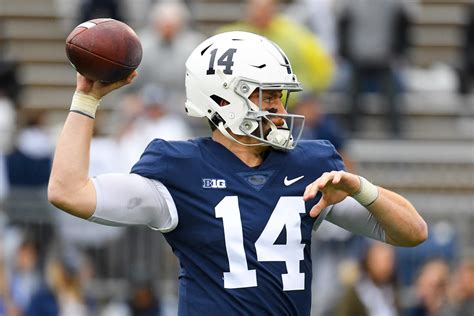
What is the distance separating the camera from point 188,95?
5359mm

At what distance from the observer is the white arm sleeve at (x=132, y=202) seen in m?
4.98

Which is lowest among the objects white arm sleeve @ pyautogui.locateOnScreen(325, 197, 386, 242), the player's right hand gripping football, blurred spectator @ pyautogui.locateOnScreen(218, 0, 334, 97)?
blurred spectator @ pyautogui.locateOnScreen(218, 0, 334, 97)

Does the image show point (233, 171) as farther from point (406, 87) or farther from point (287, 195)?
point (406, 87)

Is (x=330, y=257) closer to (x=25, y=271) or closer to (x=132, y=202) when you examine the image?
(x=25, y=271)

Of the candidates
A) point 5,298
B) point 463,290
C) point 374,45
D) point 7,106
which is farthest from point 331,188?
point 7,106

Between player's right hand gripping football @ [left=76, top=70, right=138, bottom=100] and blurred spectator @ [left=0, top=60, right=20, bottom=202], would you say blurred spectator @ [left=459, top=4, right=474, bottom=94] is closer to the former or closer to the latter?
blurred spectator @ [left=0, top=60, right=20, bottom=202]

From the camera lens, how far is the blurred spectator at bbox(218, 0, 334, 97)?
11.2 meters

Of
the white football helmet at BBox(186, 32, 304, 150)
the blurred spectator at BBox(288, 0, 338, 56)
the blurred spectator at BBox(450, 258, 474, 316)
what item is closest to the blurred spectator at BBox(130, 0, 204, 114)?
the blurred spectator at BBox(288, 0, 338, 56)

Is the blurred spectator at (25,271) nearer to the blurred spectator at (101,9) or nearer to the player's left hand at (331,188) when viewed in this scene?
the blurred spectator at (101,9)

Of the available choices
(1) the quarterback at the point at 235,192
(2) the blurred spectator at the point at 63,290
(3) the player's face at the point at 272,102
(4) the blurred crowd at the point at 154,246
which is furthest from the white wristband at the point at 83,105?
(2) the blurred spectator at the point at 63,290

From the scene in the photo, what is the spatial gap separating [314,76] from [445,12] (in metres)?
4.99

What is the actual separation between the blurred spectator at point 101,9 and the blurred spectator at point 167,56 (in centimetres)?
159

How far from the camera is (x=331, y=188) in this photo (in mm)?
4883

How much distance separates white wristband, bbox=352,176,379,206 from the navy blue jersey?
196 millimetres
